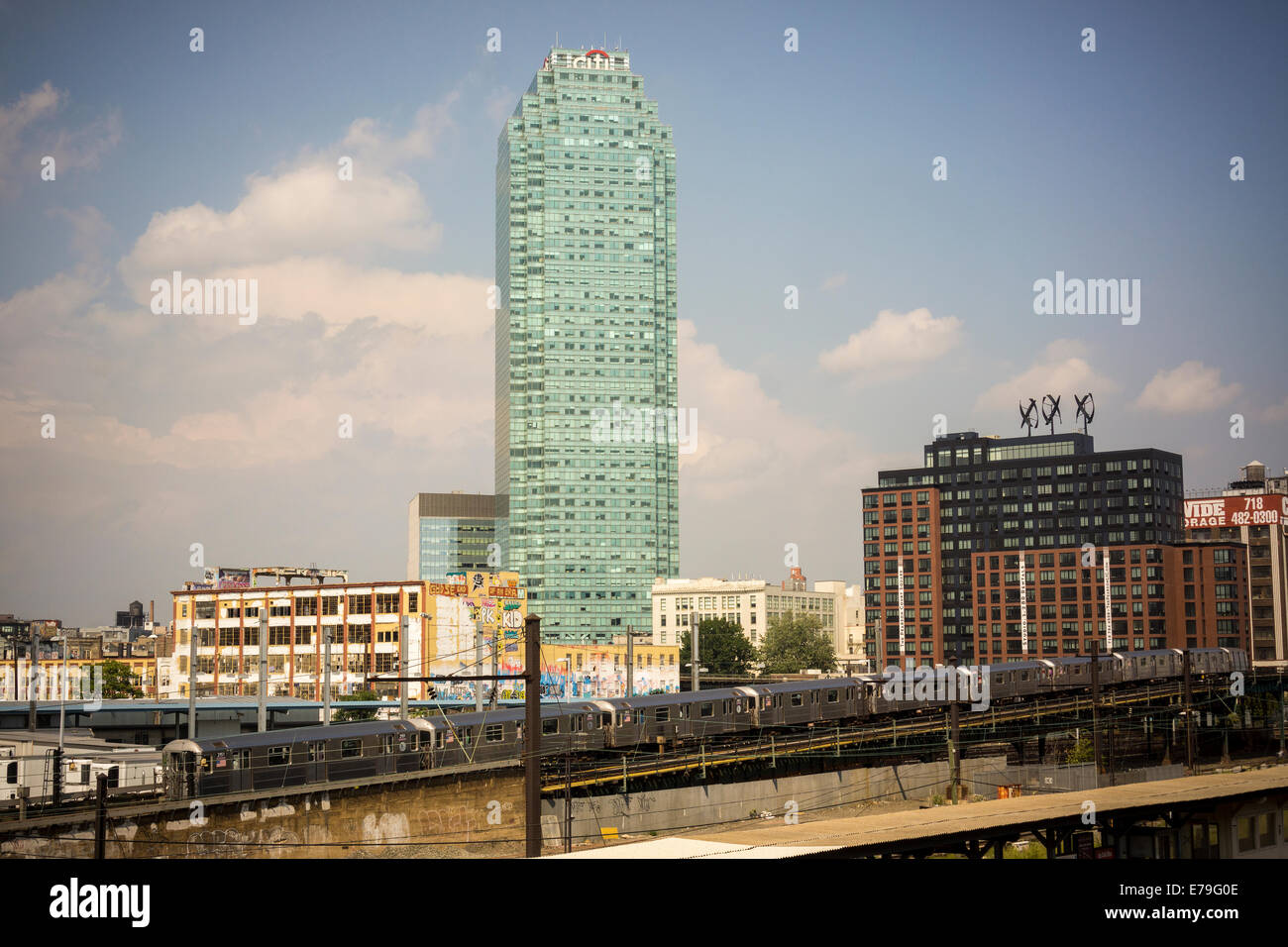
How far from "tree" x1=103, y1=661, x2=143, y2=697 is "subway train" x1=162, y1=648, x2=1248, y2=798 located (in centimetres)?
6970

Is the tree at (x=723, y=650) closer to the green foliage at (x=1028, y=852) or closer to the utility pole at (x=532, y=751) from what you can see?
the green foliage at (x=1028, y=852)

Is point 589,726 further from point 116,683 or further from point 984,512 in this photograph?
point 984,512

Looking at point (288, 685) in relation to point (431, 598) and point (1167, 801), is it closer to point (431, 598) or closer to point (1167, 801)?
point (431, 598)

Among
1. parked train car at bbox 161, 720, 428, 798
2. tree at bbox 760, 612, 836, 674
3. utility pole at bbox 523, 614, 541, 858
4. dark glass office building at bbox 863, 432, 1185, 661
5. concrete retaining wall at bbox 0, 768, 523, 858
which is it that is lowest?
tree at bbox 760, 612, 836, 674

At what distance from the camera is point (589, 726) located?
5109 centimetres

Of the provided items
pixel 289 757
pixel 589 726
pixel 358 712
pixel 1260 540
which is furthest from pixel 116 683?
pixel 1260 540

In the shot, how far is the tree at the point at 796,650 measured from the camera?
17612 cm

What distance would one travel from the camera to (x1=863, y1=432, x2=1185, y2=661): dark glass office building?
177 meters

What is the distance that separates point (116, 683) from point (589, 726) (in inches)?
2921

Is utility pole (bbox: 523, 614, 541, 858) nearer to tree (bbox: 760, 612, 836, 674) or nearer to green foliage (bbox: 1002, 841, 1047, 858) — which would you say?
green foliage (bbox: 1002, 841, 1047, 858)

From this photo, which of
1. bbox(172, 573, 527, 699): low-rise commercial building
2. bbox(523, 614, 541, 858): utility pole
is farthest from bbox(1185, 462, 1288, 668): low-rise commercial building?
bbox(523, 614, 541, 858): utility pole
